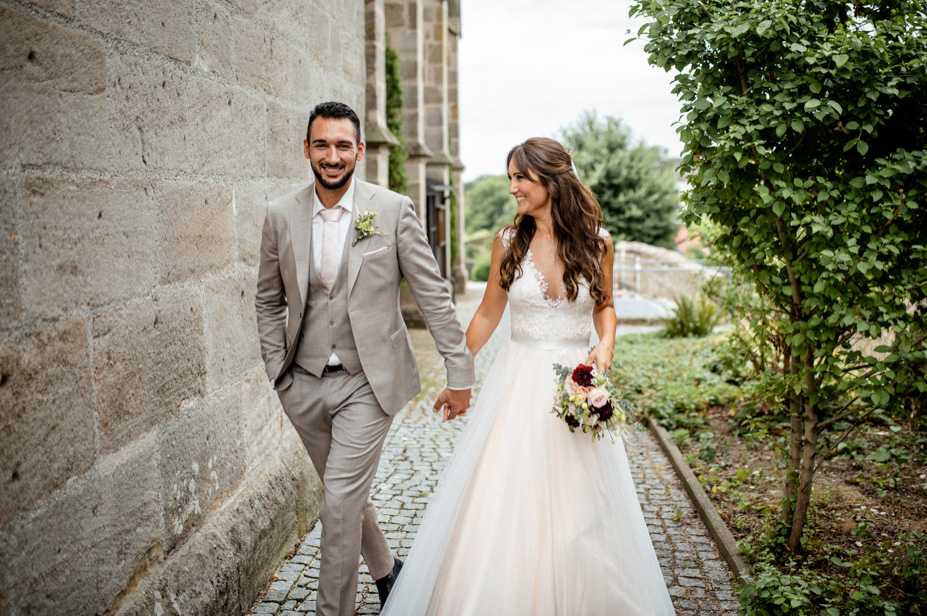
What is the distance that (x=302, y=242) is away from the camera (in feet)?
10.6

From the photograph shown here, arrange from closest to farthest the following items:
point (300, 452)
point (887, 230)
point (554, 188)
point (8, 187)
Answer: point (8, 187) → point (887, 230) → point (554, 188) → point (300, 452)

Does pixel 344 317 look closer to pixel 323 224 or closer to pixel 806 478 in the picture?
pixel 323 224

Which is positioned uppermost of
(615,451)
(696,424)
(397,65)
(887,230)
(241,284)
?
(397,65)

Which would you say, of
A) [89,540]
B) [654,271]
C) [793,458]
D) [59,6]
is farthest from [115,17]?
[654,271]

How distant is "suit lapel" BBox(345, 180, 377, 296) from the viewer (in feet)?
10.5

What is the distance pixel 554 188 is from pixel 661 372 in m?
5.71

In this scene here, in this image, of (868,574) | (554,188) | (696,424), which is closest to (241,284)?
(554,188)

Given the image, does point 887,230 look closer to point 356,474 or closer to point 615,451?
point 615,451

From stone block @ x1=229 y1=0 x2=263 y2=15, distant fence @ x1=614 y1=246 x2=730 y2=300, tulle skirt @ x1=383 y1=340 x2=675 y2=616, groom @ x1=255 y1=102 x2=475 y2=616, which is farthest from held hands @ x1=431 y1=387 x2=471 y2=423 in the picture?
distant fence @ x1=614 y1=246 x2=730 y2=300

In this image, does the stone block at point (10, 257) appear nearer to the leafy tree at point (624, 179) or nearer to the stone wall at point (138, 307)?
the stone wall at point (138, 307)

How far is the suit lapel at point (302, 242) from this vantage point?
321 cm

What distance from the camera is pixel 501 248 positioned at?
382 centimetres

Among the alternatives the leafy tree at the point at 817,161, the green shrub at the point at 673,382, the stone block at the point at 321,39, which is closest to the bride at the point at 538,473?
the leafy tree at the point at 817,161

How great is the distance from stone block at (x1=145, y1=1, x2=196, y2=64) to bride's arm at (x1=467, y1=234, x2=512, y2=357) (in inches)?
63.7
